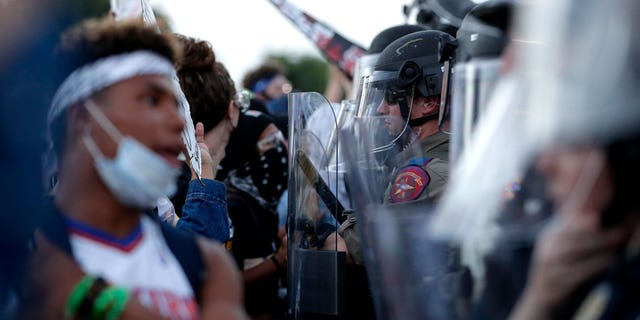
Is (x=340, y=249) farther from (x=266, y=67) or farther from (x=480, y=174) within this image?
(x=266, y=67)

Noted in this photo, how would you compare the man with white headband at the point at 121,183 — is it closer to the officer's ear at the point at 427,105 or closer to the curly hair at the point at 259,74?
the officer's ear at the point at 427,105

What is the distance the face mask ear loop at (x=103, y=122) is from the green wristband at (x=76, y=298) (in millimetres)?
349

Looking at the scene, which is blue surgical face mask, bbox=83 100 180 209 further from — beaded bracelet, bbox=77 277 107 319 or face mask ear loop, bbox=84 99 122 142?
beaded bracelet, bbox=77 277 107 319

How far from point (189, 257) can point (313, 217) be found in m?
1.59

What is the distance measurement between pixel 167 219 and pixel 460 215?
179cm

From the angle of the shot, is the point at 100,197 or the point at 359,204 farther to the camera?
the point at 359,204

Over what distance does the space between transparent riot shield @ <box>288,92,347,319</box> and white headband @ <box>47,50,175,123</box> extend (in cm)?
162

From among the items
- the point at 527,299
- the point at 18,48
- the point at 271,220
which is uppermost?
the point at 18,48

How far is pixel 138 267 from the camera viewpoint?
2.13 metres

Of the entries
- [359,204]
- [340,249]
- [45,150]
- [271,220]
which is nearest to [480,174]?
[359,204]

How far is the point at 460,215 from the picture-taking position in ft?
7.02

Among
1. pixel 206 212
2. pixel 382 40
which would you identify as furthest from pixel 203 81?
pixel 382 40

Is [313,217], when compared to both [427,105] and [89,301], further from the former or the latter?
[89,301]

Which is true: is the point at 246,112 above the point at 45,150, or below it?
below
